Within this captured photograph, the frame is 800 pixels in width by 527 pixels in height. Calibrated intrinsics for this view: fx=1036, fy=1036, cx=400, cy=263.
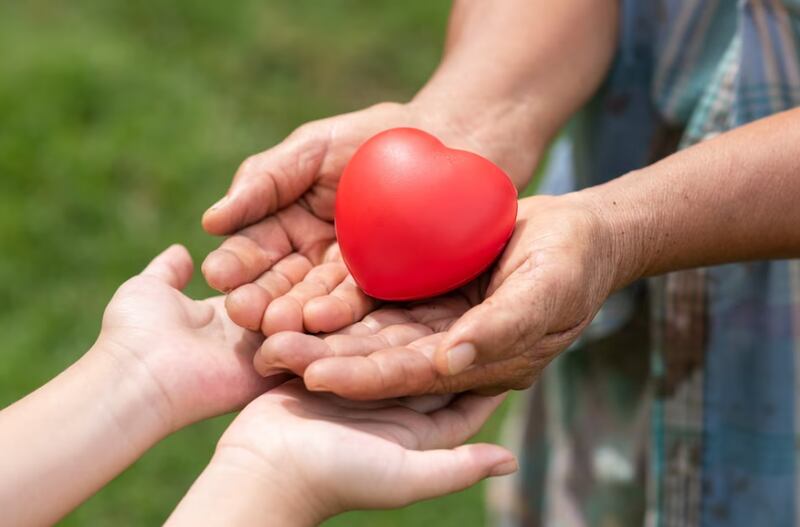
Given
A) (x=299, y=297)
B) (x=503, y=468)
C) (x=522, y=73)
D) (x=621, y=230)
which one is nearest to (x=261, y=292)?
(x=299, y=297)

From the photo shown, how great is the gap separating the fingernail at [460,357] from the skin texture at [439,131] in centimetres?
33

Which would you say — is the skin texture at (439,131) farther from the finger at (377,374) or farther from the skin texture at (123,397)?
the finger at (377,374)

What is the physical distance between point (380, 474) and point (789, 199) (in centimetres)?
89

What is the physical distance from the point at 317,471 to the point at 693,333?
961 millimetres

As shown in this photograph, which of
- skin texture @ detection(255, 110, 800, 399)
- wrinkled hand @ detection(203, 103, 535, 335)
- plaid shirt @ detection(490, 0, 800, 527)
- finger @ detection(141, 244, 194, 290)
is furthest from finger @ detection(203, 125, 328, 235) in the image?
plaid shirt @ detection(490, 0, 800, 527)

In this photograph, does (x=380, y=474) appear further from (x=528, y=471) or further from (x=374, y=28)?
(x=374, y=28)

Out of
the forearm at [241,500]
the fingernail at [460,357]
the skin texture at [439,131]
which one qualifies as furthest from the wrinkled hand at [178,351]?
the fingernail at [460,357]

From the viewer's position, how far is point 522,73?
230 centimetres

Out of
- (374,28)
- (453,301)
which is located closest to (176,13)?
(374,28)

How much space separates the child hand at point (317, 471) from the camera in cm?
164

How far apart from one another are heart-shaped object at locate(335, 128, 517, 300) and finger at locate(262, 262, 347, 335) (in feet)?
0.33

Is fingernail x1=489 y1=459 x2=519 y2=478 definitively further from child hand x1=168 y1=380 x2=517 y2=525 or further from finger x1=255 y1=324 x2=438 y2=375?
finger x1=255 y1=324 x2=438 y2=375

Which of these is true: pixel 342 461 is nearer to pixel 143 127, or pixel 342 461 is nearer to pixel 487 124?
pixel 487 124

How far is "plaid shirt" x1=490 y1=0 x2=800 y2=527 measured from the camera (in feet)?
7.07
